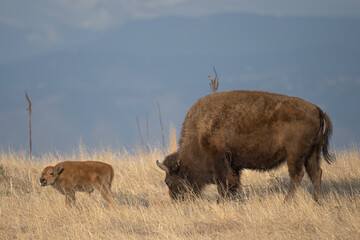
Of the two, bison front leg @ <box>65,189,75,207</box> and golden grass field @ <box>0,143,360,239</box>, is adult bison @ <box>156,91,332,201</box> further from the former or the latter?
bison front leg @ <box>65,189,75,207</box>

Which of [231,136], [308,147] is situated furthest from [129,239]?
[308,147]

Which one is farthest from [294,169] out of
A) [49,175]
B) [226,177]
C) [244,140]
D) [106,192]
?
[49,175]

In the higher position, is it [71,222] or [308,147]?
[308,147]

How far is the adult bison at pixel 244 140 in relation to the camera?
7.52m

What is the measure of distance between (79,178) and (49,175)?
0.57 metres

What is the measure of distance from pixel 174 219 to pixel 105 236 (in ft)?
3.63

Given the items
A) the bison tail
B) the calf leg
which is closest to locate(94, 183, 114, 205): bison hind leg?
the calf leg

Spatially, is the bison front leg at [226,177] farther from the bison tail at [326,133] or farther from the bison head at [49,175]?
the bison head at [49,175]

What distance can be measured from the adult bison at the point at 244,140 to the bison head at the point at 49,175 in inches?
79.2

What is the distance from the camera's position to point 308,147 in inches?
298

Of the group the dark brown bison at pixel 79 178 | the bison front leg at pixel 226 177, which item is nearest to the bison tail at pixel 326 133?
the bison front leg at pixel 226 177

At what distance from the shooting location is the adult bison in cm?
752

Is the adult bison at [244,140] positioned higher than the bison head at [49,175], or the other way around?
the adult bison at [244,140]

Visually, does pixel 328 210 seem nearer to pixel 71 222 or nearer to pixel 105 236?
pixel 105 236
